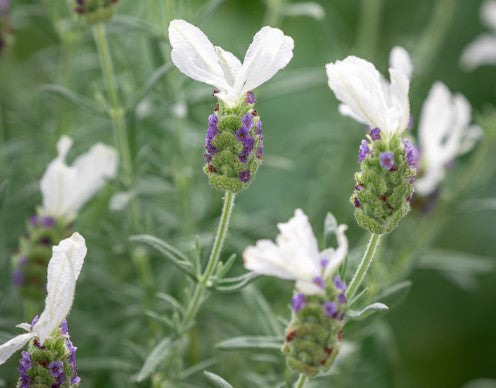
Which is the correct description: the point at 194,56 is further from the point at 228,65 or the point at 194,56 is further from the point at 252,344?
the point at 252,344

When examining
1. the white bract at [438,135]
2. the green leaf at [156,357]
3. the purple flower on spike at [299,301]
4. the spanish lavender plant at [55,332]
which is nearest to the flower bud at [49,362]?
the spanish lavender plant at [55,332]

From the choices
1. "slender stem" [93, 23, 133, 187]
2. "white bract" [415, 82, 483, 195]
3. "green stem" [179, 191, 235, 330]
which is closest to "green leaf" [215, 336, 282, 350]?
"green stem" [179, 191, 235, 330]

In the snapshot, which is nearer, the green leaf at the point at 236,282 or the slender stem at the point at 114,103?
the green leaf at the point at 236,282

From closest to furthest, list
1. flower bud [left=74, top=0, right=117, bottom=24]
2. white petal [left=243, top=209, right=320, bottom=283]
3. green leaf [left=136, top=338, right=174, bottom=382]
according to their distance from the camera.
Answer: white petal [left=243, top=209, right=320, bottom=283] < green leaf [left=136, top=338, right=174, bottom=382] < flower bud [left=74, top=0, right=117, bottom=24]

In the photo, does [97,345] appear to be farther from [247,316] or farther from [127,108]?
[127,108]

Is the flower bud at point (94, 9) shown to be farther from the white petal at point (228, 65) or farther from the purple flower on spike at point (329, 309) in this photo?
the purple flower on spike at point (329, 309)

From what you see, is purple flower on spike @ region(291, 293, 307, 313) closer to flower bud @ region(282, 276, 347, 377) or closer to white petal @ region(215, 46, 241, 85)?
flower bud @ region(282, 276, 347, 377)

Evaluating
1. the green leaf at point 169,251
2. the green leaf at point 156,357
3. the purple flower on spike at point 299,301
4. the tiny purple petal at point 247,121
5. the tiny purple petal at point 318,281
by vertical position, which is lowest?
the green leaf at point 156,357
